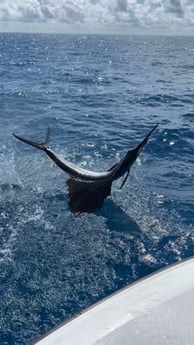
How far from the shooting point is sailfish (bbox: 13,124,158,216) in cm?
598

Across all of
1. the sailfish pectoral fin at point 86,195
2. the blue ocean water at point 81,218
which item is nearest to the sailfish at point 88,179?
the sailfish pectoral fin at point 86,195

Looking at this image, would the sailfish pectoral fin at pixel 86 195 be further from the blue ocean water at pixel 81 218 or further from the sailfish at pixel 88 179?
the blue ocean water at pixel 81 218

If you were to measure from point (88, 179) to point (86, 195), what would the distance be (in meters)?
0.41

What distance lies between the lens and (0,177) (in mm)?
13211

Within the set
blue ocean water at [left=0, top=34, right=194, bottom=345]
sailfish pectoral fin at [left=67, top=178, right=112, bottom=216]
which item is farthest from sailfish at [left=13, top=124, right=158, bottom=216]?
blue ocean water at [left=0, top=34, right=194, bottom=345]

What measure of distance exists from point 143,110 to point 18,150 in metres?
10.6

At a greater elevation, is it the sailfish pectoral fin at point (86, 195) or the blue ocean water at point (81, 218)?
the sailfish pectoral fin at point (86, 195)

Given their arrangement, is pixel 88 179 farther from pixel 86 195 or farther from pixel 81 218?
pixel 81 218

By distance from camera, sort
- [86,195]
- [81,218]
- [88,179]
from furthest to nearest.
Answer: [81,218], [86,195], [88,179]

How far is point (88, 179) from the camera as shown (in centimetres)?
629

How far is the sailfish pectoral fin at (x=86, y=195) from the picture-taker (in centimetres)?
643

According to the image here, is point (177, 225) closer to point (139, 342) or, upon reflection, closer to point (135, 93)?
point (139, 342)

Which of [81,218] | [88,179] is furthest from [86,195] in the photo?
[81,218]

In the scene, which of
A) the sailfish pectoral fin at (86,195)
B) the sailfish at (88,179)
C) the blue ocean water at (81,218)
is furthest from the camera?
the blue ocean water at (81,218)
